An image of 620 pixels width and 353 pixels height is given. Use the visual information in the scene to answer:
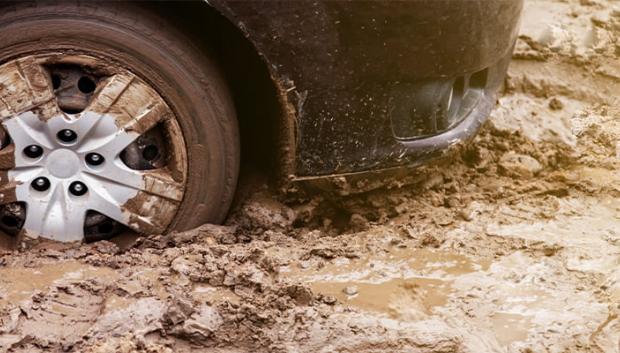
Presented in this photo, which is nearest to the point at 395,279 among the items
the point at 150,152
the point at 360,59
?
the point at 360,59

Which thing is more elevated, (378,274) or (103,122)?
(103,122)

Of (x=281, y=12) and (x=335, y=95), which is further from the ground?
(x=281, y=12)

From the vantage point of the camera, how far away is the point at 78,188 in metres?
3.11

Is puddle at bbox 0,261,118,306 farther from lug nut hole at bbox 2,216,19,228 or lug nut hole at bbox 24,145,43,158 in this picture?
lug nut hole at bbox 24,145,43,158

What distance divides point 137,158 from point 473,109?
1360 millimetres

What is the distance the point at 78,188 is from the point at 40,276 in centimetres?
34

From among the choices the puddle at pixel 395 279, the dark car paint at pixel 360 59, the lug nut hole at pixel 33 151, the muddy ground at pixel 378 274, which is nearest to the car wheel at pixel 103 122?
the lug nut hole at pixel 33 151

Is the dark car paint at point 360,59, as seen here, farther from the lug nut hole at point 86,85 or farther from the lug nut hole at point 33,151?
the lug nut hole at point 33,151

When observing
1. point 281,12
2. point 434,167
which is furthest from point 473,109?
point 281,12

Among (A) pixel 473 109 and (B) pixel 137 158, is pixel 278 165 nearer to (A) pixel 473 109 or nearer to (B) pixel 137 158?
(B) pixel 137 158

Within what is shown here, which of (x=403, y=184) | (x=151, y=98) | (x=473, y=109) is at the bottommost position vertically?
(x=403, y=184)

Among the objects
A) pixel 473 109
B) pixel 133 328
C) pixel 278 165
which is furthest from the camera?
pixel 473 109

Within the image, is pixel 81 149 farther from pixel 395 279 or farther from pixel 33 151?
pixel 395 279

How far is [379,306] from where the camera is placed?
2869 millimetres
